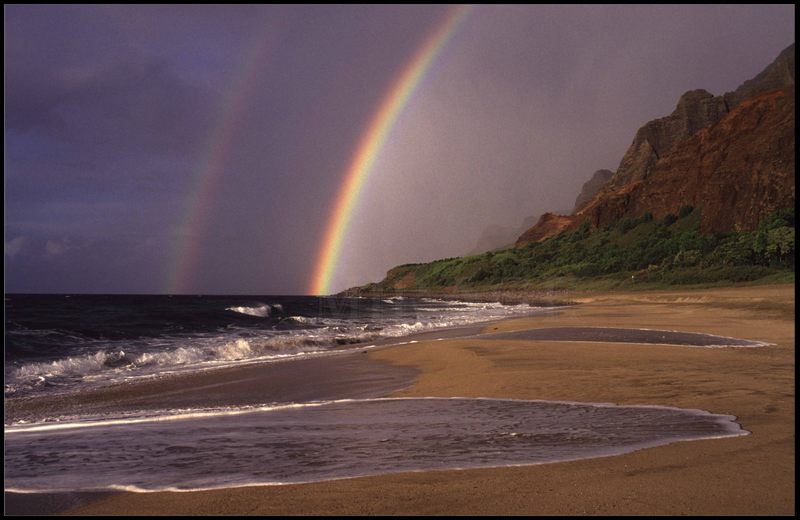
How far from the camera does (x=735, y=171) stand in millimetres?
79062

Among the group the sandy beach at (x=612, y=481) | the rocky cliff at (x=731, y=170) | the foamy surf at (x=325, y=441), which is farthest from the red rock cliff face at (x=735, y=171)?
the foamy surf at (x=325, y=441)

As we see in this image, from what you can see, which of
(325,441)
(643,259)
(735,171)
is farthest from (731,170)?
(325,441)

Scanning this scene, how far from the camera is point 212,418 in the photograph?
9.75 m

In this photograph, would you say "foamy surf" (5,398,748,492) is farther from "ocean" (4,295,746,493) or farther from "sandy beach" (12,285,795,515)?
"sandy beach" (12,285,795,515)

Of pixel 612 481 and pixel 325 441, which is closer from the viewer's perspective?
pixel 612 481

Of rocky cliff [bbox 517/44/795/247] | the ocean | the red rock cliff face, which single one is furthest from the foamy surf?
rocky cliff [bbox 517/44/795/247]

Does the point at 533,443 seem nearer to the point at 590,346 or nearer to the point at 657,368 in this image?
the point at 657,368

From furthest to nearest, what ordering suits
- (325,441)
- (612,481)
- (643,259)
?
(643,259) < (325,441) < (612,481)

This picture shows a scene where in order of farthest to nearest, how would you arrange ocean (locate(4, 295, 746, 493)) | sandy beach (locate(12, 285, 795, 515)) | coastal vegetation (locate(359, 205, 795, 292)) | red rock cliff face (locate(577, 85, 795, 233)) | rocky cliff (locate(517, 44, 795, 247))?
rocky cliff (locate(517, 44, 795, 247)) < red rock cliff face (locate(577, 85, 795, 233)) < coastal vegetation (locate(359, 205, 795, 292)) < ocean (locate(4, 295, 746, 493)) < sandy beach (locate(12, 285, 795, 515))

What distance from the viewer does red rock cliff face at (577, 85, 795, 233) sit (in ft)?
228

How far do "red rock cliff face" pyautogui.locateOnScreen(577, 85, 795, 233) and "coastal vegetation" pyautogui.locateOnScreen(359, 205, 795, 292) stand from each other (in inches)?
120

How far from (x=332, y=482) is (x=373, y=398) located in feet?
19.3

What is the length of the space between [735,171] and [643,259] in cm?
1700

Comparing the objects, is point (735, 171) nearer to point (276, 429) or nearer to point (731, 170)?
point (731, 170)
